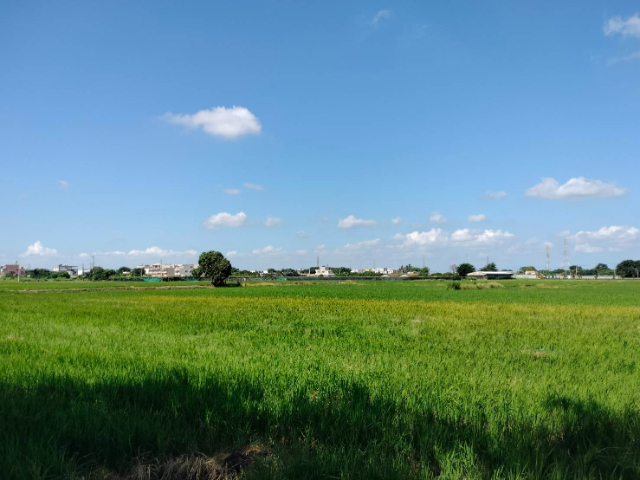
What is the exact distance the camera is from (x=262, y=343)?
1095cm

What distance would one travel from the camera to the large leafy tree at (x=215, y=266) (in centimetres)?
8738

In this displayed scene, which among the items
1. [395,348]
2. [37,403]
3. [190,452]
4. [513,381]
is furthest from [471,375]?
[37,403]

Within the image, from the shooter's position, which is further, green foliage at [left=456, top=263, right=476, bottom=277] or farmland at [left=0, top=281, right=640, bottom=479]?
green foliage at [left=456, top=263, right=476, bottom=277]

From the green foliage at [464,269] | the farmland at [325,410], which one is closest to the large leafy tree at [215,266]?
the farmland at [325,410]

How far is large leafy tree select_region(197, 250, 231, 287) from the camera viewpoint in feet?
287

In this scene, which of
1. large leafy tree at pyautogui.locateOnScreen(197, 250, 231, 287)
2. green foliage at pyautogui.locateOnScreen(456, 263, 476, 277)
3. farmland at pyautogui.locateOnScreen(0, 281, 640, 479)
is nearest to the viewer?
farmland at pyautogui.locateOnScreen(0, 281, 640, 479)

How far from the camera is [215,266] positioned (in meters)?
88.2

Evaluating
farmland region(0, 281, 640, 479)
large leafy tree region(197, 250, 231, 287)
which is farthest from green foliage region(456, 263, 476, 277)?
farmland region(0, 281, 640, 479)

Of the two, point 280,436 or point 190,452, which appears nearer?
point 190,452

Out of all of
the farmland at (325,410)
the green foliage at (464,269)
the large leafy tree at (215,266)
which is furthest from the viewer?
the green foliage at (464,269)

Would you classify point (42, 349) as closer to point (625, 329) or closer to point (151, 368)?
point (151, 368)

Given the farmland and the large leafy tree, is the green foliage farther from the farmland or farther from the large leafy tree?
the farmland

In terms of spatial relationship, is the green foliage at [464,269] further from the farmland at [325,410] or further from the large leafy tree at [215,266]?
the farmland at [325,410]

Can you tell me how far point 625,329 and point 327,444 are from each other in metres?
15.4
